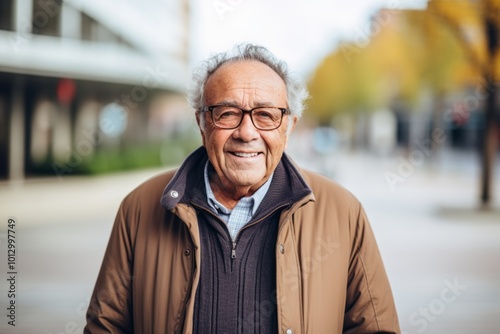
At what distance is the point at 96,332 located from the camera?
2.15 m

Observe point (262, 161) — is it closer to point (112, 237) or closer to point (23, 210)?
point (112, 237)

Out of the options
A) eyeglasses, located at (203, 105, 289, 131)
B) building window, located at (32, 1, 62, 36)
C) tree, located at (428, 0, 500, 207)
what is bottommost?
eyeglasses, located at (203, 105, 289, 131)

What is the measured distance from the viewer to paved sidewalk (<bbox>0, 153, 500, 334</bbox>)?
5.84m

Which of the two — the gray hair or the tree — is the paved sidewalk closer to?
the tree

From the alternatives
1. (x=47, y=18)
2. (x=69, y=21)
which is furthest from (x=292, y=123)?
(x=69, y=21)

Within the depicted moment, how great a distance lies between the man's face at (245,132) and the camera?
2.06 m

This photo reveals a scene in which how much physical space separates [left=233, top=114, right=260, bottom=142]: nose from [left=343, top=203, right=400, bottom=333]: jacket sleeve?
0.43 meters

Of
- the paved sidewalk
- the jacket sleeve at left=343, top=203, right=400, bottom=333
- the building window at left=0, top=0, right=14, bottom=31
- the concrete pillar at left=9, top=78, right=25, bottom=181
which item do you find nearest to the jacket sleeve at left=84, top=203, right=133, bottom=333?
the jacket sleeve at left=343, top=203, right=400, bottom=333

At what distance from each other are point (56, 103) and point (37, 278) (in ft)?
56.4

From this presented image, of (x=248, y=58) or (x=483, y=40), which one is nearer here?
(x=248, y=58)

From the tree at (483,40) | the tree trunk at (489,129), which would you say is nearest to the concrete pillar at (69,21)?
the tree at (483,40)

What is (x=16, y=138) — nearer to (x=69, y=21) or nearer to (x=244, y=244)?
(x=69, y=21)

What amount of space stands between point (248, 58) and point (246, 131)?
0.25 metres

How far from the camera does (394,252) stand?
8.77 meters
